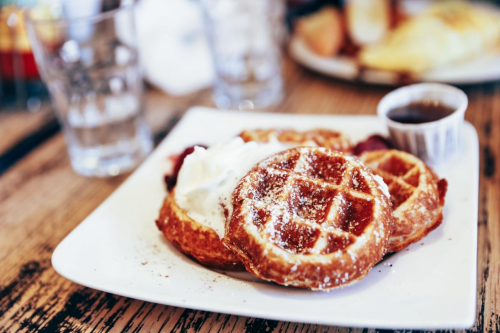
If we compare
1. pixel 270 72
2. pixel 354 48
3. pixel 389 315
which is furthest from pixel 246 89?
pixel 389 315

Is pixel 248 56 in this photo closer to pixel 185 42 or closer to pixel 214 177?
pixel 185 42

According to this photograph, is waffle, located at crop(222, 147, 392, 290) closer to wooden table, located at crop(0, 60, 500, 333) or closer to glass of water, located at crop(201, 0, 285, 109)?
wooden table, located at crop(0, 60, 500, 333)

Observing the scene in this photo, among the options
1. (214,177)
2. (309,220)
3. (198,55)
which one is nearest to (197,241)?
(214,177)

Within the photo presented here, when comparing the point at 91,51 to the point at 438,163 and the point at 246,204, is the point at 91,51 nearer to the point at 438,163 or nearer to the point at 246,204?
the point at 246,204

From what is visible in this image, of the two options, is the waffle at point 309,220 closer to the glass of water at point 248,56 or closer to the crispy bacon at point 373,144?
the crispy bacon at point 373,144

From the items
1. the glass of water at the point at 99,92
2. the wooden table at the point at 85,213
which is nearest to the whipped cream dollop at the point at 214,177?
the wooden table at the point at 85,213
